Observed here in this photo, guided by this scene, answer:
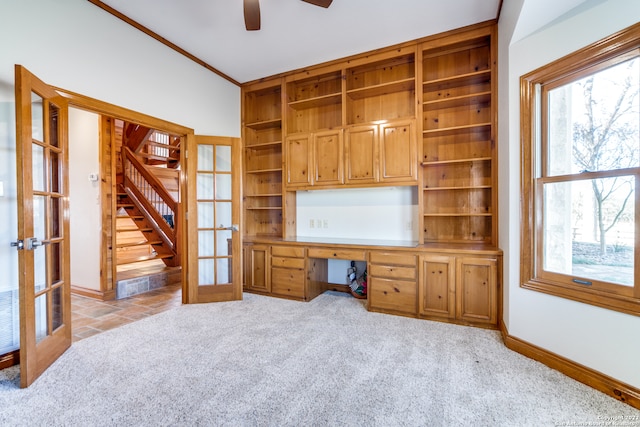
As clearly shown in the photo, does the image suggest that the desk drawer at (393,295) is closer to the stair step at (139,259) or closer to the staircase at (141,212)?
the staircase at (141,212)

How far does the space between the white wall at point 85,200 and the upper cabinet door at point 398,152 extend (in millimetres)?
3699

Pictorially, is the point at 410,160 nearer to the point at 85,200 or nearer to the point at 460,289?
the point at 460,289

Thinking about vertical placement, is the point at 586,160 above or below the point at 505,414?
above

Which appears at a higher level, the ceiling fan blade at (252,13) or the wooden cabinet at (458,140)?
the ceiling fan blade at (252,13)

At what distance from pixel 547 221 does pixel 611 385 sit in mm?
1109

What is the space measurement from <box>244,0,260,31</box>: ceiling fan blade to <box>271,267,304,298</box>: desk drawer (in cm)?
263

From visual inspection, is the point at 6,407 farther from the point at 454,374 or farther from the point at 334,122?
the point at 334,122

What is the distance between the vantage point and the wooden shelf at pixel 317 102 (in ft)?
12.4

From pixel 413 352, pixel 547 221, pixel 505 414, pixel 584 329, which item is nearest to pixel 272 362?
pixel 413 352

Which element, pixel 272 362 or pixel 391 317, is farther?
pixel 391 317

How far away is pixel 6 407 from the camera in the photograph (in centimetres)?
171

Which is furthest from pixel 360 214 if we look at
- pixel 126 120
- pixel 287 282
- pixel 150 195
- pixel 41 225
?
pixel 150 195

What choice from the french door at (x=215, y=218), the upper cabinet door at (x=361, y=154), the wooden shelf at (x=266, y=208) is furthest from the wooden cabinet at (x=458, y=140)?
the french door at (x=215, y=218)

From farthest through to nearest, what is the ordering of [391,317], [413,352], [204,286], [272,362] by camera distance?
1. [204,286]
2. [391,317]
3. [413,352]
4. [272,362]
